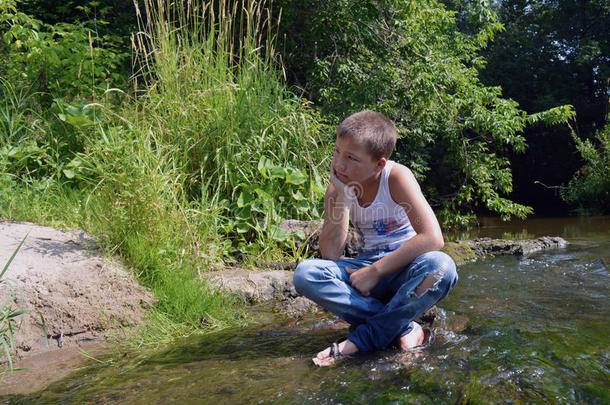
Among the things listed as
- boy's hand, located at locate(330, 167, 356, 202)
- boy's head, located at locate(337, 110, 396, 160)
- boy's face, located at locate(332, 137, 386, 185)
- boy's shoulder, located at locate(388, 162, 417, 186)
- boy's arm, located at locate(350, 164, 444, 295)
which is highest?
boy's head, located at locate(337, 110, 396, 160)

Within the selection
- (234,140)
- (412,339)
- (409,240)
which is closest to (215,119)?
(234,140)

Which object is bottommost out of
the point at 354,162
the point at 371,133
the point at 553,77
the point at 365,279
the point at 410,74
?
the point at 365,279

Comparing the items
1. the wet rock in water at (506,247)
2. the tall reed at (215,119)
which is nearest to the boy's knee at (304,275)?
the tall reed at (215,119)

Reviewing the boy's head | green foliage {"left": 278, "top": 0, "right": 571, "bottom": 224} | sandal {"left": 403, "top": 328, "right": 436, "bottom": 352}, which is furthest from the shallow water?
green foliage {"left": 278, "top": 0, "right": 571, "bottom": 224}

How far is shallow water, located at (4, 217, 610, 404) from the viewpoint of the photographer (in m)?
1.59

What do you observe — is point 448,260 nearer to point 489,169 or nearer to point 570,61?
point 489,169

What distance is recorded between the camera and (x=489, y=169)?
23.5 feet

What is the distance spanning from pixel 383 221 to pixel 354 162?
0.31 m

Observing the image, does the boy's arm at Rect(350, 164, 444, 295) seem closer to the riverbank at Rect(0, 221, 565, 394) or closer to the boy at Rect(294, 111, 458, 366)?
the boy at Rect(294, 111, 458, 366)

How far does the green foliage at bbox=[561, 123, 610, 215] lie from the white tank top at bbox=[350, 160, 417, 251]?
433 inches

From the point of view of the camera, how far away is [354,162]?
2.06 meters

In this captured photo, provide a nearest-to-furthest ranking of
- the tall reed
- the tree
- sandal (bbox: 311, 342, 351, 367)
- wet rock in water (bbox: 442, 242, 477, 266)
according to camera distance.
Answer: sandal (bbox: 311, 342, 351, 367) → the tall reed → wet rock in water (bbox: 442, 242, 477, 266) → the tree

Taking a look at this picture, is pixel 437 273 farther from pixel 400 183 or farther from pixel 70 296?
pixel 70 296

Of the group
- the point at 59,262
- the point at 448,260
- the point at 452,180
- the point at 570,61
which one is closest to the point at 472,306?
the point at 448,260
